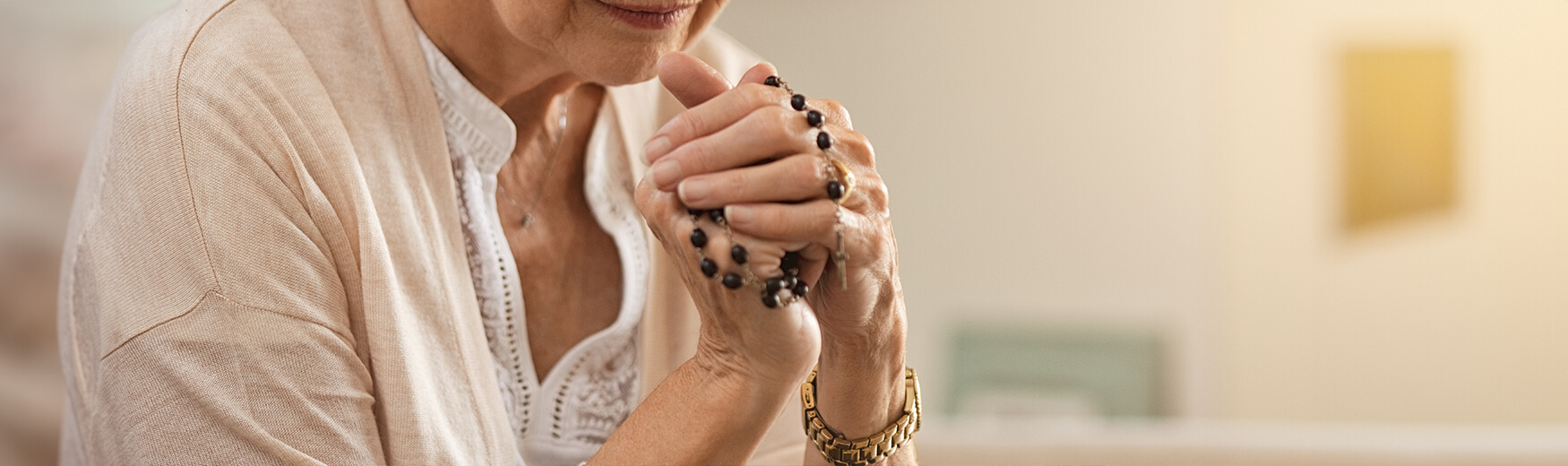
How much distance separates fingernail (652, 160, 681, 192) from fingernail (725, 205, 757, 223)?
1.8 inches

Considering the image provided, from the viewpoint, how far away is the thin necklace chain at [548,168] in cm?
112

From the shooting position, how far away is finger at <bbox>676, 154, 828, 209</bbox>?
0.74 metres

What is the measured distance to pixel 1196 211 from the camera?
4430 millimetres

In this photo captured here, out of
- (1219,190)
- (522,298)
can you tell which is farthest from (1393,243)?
(522,298)

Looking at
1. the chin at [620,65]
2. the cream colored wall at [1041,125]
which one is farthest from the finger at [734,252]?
the cream colored wall at [1041,125]

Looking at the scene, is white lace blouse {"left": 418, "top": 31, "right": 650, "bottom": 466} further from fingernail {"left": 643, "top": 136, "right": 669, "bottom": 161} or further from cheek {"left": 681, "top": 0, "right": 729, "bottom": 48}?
fingernail {"left": 643, "top": 136, "right": 669, "bottom": 161}

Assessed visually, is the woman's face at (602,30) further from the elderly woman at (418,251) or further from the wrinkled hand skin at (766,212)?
the wrinkled hand skin at (766,212)

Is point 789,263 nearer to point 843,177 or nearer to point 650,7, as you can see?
point 843,177

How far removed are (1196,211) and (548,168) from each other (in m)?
3.76

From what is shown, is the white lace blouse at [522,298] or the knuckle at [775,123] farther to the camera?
the white lace blouse at [522,298]

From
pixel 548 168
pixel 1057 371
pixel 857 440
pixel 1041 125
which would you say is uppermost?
pixel 548 168

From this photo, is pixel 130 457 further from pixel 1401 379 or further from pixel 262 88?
pixel 1401 379

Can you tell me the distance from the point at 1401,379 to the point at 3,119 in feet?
14.9

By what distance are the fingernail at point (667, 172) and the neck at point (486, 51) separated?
0.30 meters
